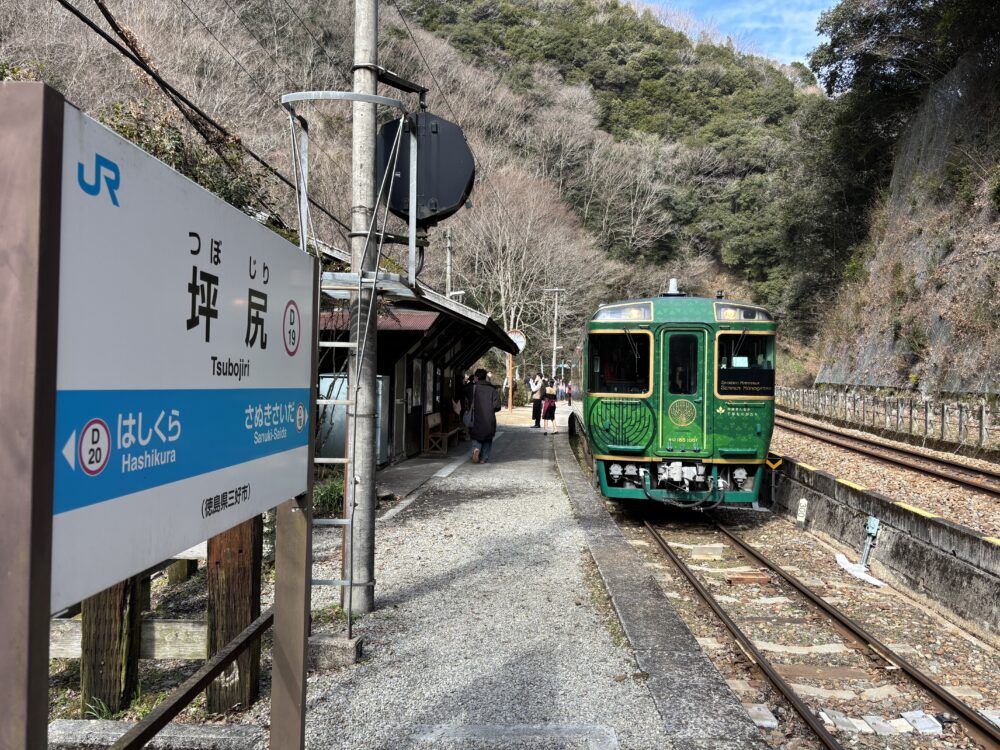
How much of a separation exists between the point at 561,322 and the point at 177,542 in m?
36.0

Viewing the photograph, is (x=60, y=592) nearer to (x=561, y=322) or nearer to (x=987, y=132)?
(x=987, y=132)

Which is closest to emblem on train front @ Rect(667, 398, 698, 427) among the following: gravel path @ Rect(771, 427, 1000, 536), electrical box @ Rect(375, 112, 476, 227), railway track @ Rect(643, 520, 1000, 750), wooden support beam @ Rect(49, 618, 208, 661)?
railway track @ Rect(643, 520, 1000, 750)

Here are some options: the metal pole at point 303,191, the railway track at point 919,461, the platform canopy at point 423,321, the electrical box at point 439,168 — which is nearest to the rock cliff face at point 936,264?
the railway track at point 919,461

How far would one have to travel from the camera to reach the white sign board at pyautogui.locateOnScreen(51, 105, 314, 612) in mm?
1211

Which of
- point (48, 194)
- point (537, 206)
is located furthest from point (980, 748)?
point (537, 206)

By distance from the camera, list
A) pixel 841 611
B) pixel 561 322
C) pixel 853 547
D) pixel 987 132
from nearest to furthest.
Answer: pixel 841 611 < pixel 853 547 < pixel 987 132 < pixel 561 322

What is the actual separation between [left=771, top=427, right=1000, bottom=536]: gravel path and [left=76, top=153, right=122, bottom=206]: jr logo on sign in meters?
9.06

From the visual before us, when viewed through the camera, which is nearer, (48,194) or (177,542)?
(48,194)

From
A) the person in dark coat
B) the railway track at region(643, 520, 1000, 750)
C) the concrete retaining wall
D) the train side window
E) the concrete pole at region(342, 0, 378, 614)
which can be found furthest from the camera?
the person in dark coat

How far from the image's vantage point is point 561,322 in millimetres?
37156

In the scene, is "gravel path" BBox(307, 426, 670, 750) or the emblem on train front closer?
"gravel path" BBox(307, 426, 670, 750)

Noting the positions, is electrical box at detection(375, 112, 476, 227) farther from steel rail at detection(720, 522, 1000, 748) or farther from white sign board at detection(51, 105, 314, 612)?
steel rail at detection(720, 522, 1000, 748)

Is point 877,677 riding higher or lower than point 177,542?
lower

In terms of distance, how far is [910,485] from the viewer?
11062 millimetres
